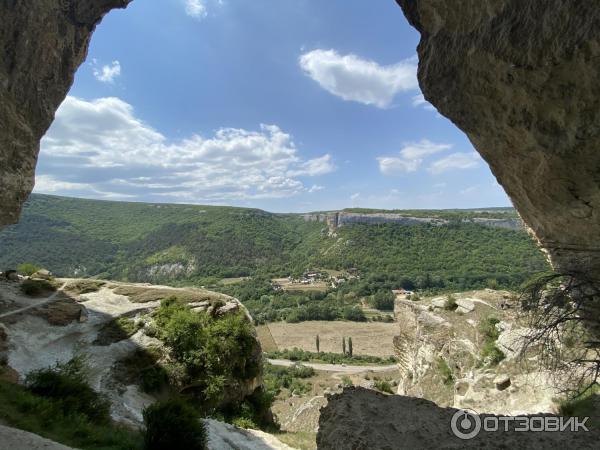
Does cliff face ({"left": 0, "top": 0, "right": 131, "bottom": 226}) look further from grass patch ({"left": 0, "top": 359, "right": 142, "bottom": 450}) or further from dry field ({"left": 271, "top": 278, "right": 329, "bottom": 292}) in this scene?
dry field ({"left": 271, "top": 278, "right": 329, "bottom": 292})

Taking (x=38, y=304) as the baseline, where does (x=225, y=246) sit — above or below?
below

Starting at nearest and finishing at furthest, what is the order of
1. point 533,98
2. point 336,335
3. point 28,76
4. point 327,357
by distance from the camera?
point 533,98 → point 28,76 → point 327,357 → point 336,335

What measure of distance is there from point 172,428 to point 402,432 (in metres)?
5.71

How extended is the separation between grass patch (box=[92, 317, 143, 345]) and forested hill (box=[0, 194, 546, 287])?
206 feet

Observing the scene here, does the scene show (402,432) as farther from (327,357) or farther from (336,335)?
(336,335)

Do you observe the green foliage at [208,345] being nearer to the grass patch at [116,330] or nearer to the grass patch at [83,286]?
the grass patch at [116,330]

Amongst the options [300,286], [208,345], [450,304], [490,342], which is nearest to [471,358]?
[490,342]

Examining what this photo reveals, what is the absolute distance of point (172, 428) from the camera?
828cm

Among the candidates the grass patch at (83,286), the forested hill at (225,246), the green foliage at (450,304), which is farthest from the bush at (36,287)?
the forested hill at (225,246)

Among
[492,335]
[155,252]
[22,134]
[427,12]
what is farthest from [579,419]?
[155,252]

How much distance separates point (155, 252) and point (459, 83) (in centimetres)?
13683

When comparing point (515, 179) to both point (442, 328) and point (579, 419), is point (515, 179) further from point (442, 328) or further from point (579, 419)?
point (442, 328)

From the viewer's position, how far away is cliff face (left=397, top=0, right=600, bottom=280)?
5414mm

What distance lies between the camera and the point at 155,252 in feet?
424
